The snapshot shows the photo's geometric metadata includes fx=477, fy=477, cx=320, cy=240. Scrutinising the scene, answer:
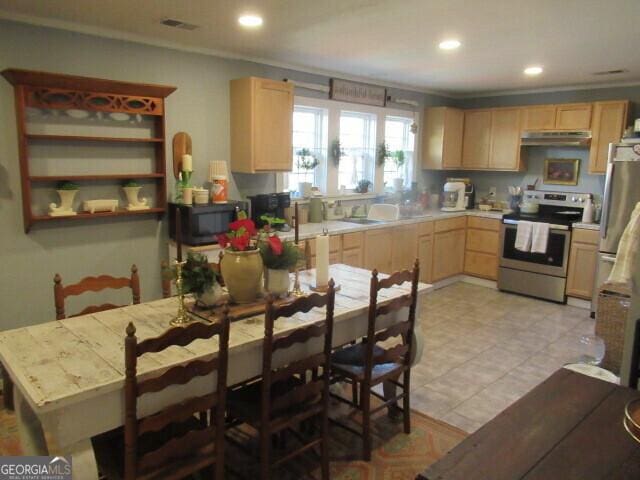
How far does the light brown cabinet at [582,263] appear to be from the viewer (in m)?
4.96

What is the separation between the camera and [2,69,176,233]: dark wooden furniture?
2.96 m

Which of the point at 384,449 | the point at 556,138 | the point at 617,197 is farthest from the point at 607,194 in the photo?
the point at 384,449

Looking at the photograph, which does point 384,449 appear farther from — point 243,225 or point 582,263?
point 582,263

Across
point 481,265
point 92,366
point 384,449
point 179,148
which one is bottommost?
point 384,449

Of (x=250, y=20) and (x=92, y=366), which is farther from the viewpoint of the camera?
(x=250, y=20)

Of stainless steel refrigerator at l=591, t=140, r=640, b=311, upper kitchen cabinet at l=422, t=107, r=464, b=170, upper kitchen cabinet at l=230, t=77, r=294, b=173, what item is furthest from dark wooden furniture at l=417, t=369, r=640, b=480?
upper kitchen cabinet at l=422, t=107, r=464, b=170

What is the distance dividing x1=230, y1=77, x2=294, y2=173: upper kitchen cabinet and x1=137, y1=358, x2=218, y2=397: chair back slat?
261 cm

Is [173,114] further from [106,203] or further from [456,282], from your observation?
[456,282]

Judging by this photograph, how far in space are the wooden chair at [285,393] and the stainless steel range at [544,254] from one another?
12.9 ft

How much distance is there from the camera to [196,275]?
2.09 m

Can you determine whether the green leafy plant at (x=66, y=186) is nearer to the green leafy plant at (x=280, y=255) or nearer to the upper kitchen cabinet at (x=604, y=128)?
the green leafy plant at (x=280, y=255)

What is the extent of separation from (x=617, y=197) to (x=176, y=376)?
4.50 m

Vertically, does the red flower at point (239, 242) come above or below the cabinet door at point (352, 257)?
above

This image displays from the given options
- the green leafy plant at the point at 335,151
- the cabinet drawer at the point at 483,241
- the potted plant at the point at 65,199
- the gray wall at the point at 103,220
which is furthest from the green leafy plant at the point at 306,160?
the cabinet drawer at the point at 483,241
